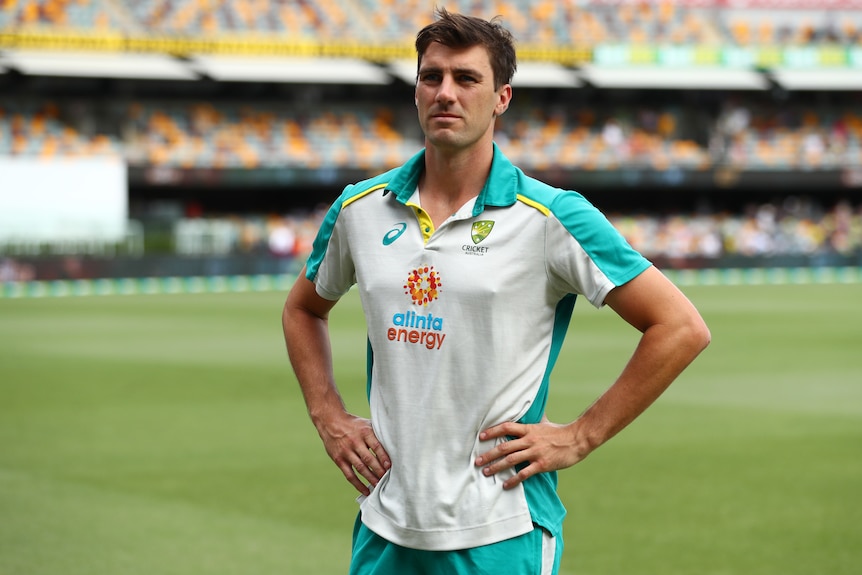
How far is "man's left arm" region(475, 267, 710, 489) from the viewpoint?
3373 millimetres

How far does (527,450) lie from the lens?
3383 millimetres

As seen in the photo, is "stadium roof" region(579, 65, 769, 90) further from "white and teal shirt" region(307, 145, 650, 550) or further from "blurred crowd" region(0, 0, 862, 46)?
A: "white and teal shirt" region(307, 145, 650, 550)

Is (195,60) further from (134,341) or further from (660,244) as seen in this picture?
(134,341)

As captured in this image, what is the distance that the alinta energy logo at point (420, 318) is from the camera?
3.36 meters

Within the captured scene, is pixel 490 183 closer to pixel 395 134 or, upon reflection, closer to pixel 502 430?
pixel 502 430

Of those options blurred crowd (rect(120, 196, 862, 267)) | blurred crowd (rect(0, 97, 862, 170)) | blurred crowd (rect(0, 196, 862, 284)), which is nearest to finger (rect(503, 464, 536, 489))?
blurred crowd (rect(0, 196, 862, 284))

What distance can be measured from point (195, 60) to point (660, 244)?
16.5 m

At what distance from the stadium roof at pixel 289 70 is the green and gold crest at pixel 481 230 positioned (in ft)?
124

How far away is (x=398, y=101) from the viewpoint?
44.7 metres

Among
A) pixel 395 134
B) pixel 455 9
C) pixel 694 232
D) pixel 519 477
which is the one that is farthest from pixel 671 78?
pixel 519 477

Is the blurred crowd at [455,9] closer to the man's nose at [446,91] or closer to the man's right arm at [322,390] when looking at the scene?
the man's right arm at [322,390]

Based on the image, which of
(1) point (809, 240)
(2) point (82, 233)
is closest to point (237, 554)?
(2) point (82, 233)

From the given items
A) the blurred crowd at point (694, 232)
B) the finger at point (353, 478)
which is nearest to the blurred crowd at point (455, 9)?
the blurred crowd at point (694, 232)

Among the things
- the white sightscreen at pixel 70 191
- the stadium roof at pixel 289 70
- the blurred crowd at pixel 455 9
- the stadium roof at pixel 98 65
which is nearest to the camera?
the white sightscreen at pixel 70 191
